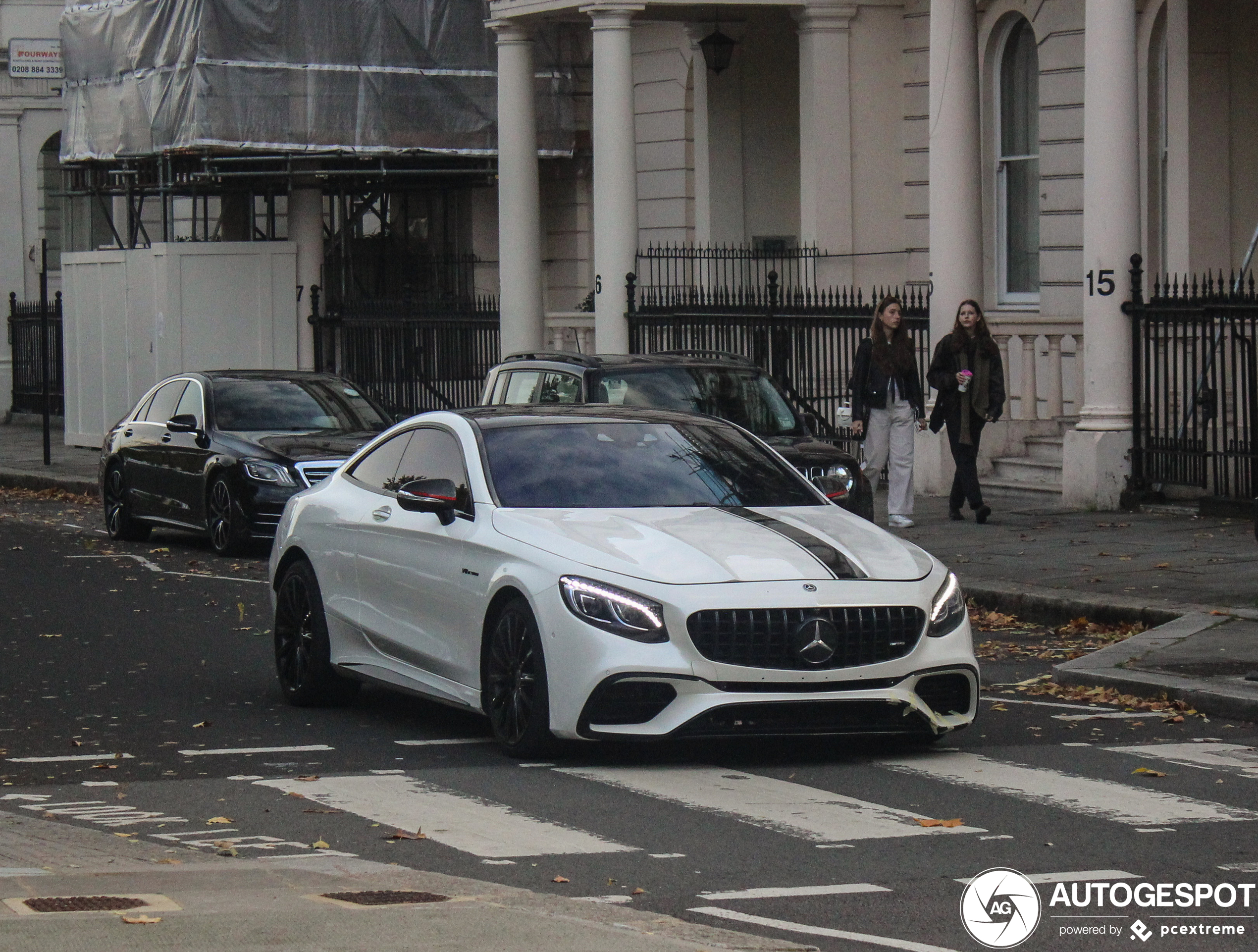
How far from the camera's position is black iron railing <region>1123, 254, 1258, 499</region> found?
16828mm

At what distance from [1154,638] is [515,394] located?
6.31m

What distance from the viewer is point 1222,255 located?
66.5 feet

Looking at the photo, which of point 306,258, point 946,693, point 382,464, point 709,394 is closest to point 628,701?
point 946,693

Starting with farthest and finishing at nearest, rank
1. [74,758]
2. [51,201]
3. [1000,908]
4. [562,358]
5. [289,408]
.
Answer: [51,201] < [289,408] < [562,358] < [74,758] < [1000,908]

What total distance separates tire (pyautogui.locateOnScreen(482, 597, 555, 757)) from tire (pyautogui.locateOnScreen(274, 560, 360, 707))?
62.0 inches

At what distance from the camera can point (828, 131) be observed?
937 inches

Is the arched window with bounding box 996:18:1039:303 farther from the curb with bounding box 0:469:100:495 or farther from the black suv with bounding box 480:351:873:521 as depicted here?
the curb with bounding box 0:469:100:495

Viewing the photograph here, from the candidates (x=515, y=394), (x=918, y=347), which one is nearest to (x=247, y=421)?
(x=515, y=394)

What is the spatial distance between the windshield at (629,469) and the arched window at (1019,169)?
13121mm

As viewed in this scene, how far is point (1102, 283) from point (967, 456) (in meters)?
2.12

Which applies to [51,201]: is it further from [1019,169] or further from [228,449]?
[228,449]

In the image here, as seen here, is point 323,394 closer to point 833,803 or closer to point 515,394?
point 515,394

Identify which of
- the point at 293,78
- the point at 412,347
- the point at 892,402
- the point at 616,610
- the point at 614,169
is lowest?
the point at 616,610

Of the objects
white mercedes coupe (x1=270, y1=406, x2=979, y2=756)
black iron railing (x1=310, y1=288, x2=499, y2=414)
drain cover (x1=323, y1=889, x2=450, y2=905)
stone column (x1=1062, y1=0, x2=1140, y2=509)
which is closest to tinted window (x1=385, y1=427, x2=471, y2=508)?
white mercedes coupe (x1=270, y1=406, x2=979, y2=756)
